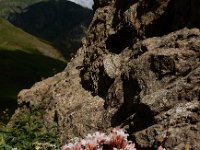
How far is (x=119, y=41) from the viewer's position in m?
19.3

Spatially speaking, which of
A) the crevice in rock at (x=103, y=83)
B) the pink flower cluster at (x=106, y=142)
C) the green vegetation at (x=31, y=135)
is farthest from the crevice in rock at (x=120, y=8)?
the pink flower cluster at (x=106, y=142)

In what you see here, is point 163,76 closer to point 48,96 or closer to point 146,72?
point 146,72

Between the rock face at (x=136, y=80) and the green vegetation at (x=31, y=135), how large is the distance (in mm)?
514

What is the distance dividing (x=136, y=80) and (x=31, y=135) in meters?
3.50

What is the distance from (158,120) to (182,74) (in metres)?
1.99

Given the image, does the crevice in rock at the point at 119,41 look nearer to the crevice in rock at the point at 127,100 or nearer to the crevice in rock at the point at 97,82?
the crevice in rock at the point at 97,82

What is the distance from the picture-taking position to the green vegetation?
13.5 metres

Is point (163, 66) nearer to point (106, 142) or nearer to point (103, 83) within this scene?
point (103, 83)

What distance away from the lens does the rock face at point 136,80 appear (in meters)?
11.8

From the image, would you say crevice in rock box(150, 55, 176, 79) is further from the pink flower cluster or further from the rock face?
the pink flower cluster

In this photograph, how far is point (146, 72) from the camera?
47.0ft

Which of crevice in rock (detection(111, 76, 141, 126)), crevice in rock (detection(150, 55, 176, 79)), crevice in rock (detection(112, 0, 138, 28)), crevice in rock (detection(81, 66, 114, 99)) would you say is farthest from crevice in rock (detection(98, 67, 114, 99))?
crevice in rock (detection(150, 55, 176, 79))

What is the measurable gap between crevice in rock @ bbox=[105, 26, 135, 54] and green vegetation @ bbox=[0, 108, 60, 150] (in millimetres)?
3525

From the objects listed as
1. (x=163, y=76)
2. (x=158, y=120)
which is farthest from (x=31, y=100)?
(x=158, y=120)
